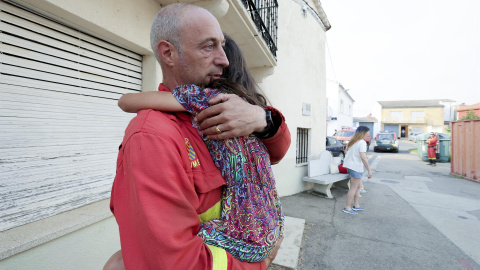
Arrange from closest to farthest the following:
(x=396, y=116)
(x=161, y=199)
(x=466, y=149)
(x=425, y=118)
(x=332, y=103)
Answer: (x=161, y=199)
(x=466, y=149)
(x=332, y=103)
(x=425, y=118)
(x=396, y=116)

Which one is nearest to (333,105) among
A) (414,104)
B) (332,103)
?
(332,103)

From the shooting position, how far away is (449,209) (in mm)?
5719

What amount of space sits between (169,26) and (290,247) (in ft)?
11.4

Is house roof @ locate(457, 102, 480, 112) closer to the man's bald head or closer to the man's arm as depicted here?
the man's arm

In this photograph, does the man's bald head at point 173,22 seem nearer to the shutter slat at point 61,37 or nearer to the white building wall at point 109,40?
the white building wall at point 109,40

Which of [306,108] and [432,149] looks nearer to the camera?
[306,108]

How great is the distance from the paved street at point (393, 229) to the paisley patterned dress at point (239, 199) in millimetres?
2798

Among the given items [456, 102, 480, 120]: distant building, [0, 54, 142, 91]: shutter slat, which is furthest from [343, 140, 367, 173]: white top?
[456, 102, 480, 120]: distant building

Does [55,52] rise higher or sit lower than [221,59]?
higher

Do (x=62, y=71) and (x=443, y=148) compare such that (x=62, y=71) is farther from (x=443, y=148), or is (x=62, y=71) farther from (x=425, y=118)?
(x=425, y=118)

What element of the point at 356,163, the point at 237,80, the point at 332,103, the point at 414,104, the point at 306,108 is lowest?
the point at 356,163

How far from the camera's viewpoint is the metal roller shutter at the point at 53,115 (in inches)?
71.2

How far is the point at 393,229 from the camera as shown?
4.49 metres

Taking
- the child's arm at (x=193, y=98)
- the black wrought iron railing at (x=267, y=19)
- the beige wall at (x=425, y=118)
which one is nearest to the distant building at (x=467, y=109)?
the black wrought iron railing at (x=267, y=19)
